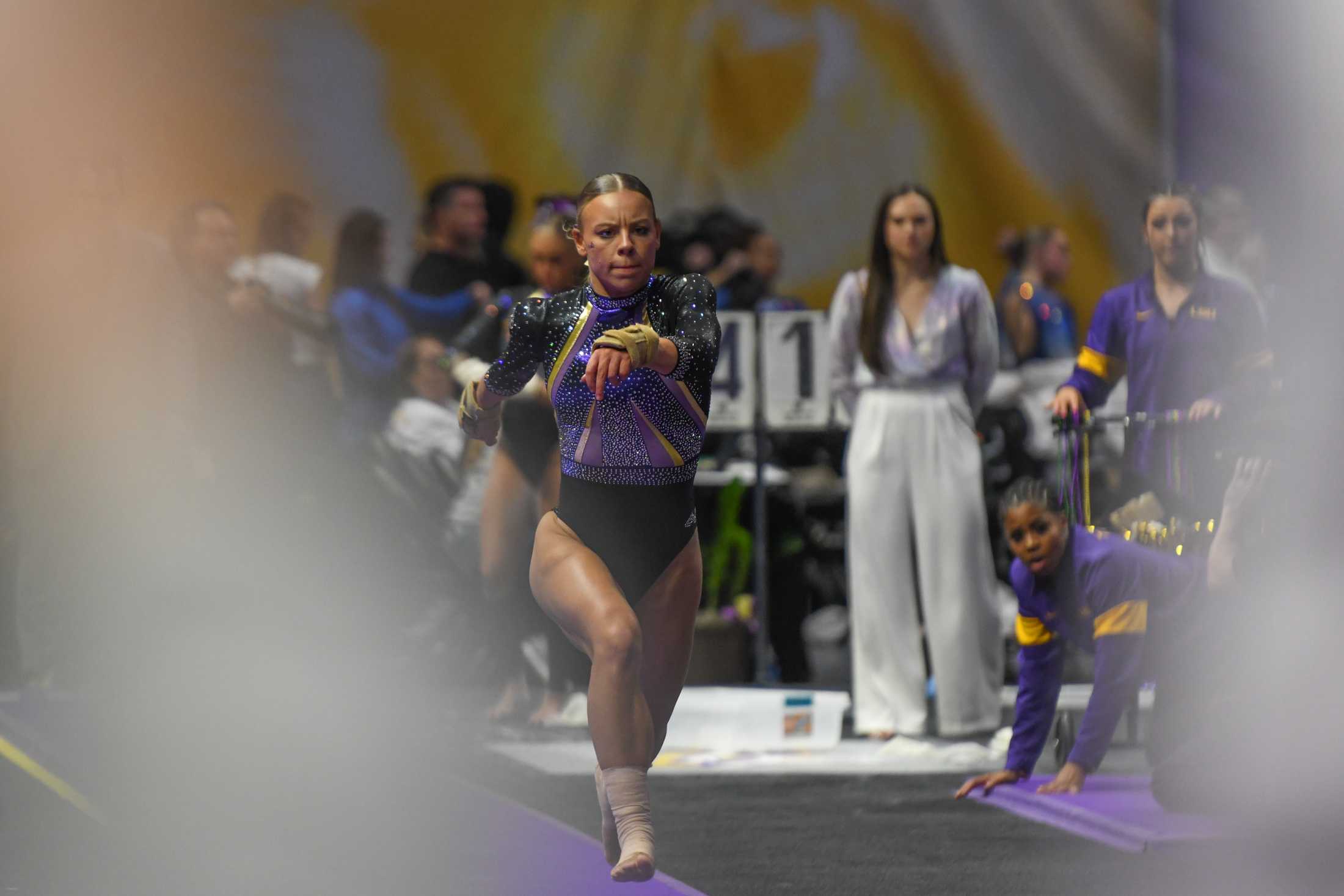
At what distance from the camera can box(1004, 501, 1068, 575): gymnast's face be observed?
5.91 metres

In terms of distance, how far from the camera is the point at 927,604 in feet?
23.7

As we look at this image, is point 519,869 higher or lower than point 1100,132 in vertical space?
lower

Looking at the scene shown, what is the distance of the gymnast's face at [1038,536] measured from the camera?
19.4 feet

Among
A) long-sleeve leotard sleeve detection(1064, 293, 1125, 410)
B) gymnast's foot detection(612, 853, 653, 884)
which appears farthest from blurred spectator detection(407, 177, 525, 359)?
gymnast's foot detection(612, 853, 653, 884)

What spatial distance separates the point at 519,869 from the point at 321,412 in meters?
4.40

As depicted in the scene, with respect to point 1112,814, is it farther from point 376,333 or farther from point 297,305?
point 297,305

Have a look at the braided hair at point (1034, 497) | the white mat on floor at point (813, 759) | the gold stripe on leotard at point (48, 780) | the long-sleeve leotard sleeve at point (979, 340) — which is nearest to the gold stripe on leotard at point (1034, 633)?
the braided hair at point (1034, 497)

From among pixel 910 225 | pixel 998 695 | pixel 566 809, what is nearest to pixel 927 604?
pixel 998 695

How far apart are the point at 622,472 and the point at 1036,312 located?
5.42 m

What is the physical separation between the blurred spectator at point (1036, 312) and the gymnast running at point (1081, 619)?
11.9 feet

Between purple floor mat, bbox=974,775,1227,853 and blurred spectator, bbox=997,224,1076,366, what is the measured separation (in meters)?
3.53

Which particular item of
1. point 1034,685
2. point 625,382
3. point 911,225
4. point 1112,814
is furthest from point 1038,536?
point 625,382

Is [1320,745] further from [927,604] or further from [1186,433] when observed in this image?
[927,604]

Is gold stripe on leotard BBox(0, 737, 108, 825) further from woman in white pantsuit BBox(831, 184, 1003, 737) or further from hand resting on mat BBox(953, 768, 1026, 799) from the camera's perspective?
woman in white pantsuit BBox(831, 184, 1003, 737)
